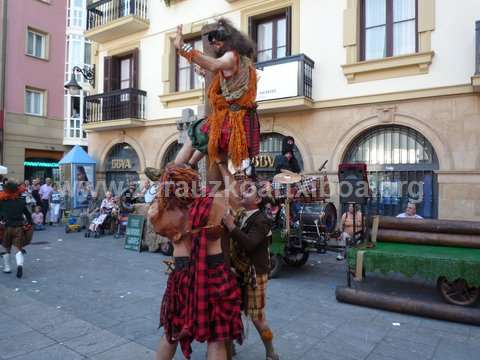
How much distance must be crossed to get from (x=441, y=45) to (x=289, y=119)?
3.97 metres

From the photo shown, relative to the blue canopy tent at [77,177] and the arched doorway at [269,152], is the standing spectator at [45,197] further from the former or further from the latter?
the arched doorway at [269,152]

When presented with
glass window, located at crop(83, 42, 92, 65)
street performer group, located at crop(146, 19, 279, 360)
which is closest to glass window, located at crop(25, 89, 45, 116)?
glass window, located at crop(83, 42, 92, 65)

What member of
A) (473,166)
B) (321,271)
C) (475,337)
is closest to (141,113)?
(321,271)

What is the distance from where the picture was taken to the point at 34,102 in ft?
69.3

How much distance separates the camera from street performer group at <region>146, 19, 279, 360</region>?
8.66ft

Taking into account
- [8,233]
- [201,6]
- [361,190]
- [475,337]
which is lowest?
[475,337]

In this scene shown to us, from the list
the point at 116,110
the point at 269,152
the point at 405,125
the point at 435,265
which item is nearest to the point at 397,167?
the point at 405,125

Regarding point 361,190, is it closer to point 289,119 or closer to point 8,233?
point 289,119

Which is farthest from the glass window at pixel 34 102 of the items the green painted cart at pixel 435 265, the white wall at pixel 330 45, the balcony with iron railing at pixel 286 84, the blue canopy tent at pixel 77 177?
the green painted cart at pixel 435 265

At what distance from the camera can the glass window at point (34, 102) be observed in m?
20.7

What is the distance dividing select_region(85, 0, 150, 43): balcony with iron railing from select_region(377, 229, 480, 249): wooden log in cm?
1138

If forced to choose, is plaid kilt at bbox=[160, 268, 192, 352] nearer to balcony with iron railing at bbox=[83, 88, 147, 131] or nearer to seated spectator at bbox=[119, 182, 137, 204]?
seated spectator at bbox=[119, 182, 137, 204]

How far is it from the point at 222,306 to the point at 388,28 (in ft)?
31.7

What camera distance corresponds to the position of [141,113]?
48.1 ft
